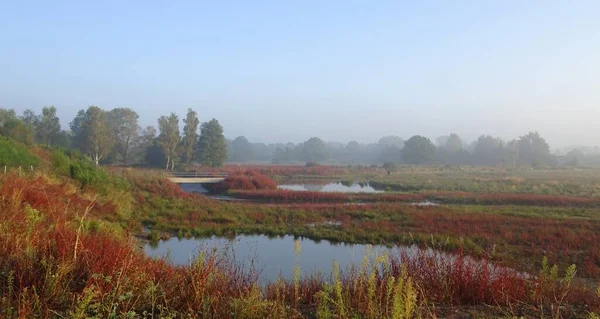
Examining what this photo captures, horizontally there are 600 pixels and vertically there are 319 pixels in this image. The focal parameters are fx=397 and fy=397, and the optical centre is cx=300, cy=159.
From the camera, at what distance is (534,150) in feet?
351

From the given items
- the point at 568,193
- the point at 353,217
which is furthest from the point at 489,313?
the point at 568,193

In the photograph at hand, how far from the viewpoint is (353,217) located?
850 inches

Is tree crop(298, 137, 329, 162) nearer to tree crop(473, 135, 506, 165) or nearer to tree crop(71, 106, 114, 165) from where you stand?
tree crop(473, 135, 506, 165)

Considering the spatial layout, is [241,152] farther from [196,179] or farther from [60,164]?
[60,164]

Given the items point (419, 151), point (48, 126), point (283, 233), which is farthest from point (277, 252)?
point (419, 151)

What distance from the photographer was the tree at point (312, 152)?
134000mm

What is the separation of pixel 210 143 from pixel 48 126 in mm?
21287

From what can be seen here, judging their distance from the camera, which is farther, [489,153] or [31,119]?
[489,153]

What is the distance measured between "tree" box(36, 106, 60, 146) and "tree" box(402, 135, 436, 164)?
7471 centimetres

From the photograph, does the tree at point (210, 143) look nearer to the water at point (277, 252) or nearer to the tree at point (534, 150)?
the water at point (277, 252)

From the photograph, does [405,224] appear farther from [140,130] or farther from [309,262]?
[140,130]

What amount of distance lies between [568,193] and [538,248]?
25.0m

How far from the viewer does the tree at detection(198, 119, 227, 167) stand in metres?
58.3

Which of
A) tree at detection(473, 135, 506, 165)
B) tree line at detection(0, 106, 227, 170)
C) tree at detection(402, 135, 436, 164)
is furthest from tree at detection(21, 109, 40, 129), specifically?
tree at detection(473, 135, 506, 165)
